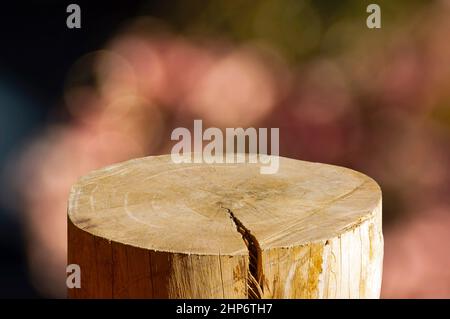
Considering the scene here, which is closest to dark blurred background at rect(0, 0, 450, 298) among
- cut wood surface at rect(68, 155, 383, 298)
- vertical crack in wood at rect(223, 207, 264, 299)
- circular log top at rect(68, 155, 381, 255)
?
circular log top at rect(68, 155, 381, 255)

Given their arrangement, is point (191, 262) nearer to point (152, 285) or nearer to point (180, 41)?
point (152, 285)

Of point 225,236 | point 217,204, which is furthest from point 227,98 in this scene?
point 225,236

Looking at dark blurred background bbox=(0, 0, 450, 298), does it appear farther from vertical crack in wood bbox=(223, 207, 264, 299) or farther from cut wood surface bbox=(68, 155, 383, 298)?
vertical crack in wood bbox=(223, 207, 264, 299)

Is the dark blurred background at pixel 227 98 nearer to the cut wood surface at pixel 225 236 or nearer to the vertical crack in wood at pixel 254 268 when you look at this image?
the cut wood surface at pixel 225 236

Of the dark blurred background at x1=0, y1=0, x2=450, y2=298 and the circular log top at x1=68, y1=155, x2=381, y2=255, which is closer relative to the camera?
the circular log top at x1=68, y1=155, x2=381, y2=255

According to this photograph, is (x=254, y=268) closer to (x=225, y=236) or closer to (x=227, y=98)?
(x=225, y=236)

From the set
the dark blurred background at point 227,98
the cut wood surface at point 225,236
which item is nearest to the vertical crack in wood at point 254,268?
the cut wood surface at point 225,236

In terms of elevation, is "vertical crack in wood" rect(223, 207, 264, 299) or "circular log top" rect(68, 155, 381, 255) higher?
"circular log top" rect(68, 155, 381, 255)
